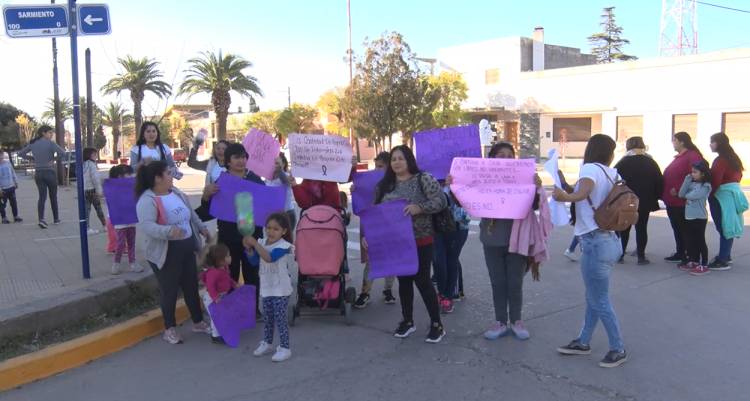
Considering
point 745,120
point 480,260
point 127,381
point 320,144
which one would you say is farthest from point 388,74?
point 127,381

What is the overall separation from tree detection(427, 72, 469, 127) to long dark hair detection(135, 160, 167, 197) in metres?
30.4

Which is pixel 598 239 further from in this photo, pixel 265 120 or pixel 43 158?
pixel 265 120

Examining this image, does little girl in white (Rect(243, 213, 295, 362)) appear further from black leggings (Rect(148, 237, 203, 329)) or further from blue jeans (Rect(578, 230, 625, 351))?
blue jeans (Rect(578, 230, 625, 351))

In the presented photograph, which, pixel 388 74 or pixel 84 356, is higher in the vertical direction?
pixel 388 74

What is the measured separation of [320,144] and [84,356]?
9.42ft

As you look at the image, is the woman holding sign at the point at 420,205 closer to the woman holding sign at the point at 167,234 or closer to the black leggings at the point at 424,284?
the black leggings at the point at 424,284

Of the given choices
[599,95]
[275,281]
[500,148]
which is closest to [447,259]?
[500,148]

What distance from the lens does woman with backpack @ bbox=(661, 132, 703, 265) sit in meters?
7.93

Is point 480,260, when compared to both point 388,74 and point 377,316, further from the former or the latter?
point 388,74

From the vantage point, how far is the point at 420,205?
5.09m

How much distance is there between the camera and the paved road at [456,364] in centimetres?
422

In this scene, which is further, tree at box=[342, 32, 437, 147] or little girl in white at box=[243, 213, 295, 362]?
tree at box=[342, 32, 437, 147]

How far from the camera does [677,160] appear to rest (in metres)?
8.10

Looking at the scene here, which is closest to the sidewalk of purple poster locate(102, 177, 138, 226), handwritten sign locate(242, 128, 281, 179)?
purple poster locate(102, 177, 138, 226)
